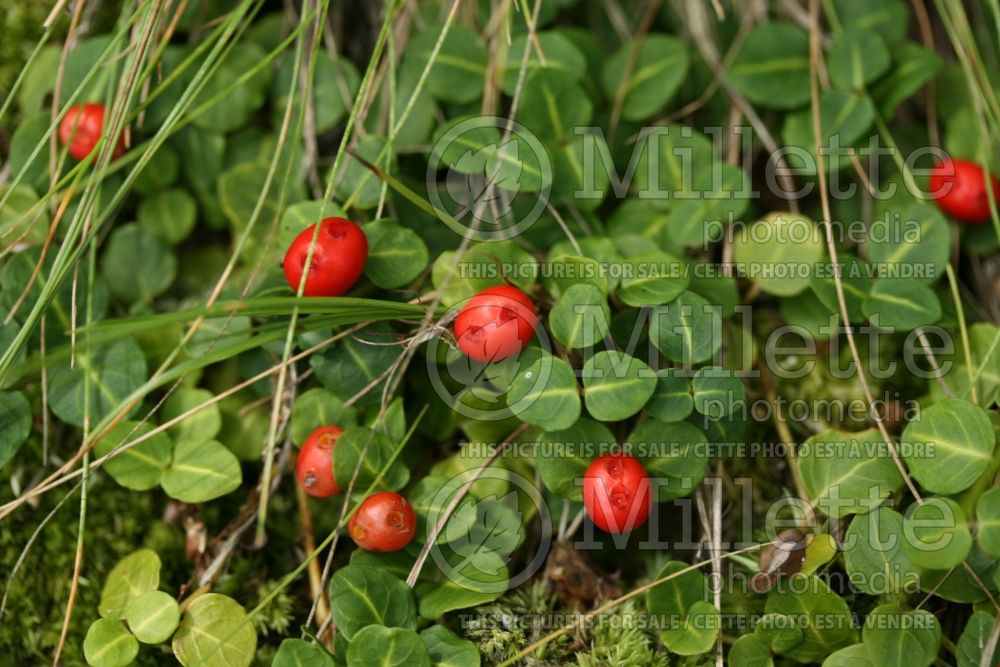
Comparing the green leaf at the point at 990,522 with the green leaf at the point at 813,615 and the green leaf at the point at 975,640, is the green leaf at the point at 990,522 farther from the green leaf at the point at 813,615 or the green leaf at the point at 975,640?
the green leaf at the point at 813,615

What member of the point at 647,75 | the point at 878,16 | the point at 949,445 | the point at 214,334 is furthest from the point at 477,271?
the point at 878,16

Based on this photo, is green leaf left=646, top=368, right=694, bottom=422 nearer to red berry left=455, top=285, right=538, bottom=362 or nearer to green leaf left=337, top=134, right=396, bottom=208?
red berry left=455, top=285, right=538, bottom=362

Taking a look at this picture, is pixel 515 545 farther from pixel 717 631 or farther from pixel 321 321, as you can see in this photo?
pixel 321 321

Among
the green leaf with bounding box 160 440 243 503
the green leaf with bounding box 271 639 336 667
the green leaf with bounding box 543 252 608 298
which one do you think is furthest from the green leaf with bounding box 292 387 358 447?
the green leaf with bounding box 543 252 608 298

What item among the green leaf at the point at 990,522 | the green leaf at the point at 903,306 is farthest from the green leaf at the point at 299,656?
the green leaf at the point at 903,306

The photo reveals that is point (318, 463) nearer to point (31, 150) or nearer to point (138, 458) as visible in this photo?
point (138, 458)
